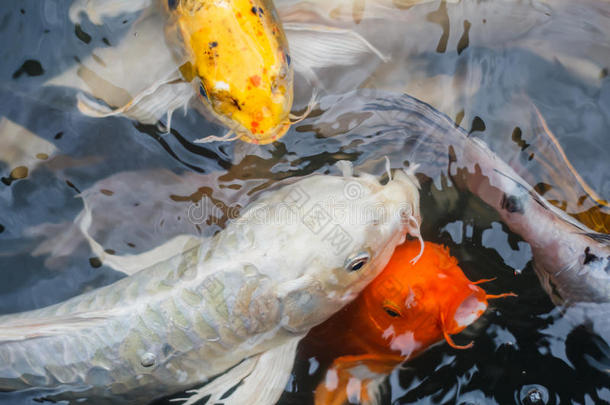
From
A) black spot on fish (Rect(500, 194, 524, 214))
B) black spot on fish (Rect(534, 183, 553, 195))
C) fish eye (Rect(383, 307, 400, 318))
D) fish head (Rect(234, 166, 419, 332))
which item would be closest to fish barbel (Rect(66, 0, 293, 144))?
fish head (Rect(234, 166, 419, 332))

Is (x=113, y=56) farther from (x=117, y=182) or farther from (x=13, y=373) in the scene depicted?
(x=13, y=373)

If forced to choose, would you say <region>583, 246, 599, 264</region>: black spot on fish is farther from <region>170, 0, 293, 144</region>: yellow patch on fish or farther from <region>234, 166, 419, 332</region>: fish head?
<region>170, 0, 293, 144</region>: yellow patch on fish

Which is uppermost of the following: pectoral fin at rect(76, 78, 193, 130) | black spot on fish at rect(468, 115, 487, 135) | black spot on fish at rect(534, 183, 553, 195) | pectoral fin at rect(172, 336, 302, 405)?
pectoral fin at rect(76, 78, 193, 130)

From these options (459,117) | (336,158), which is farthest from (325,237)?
(459,117)

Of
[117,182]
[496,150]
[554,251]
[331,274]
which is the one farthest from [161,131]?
[554,251]

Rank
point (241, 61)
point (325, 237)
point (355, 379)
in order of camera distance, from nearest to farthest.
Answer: point (325, 237)
point (241, 61)
point (355, 379)

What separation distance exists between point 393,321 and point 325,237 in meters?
0.67

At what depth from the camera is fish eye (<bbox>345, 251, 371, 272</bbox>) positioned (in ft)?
8.67

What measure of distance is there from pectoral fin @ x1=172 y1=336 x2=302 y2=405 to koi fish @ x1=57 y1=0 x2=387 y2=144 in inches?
45.4

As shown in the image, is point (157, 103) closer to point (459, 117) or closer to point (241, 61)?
point (241, 61)

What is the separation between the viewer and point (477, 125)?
3250 mm

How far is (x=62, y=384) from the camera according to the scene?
107 inches

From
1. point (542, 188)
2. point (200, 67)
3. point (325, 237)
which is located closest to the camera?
point (325, 237)

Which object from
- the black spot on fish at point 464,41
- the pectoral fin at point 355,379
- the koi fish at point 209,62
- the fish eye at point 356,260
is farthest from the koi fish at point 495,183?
the pectoral fin at point 355,379
